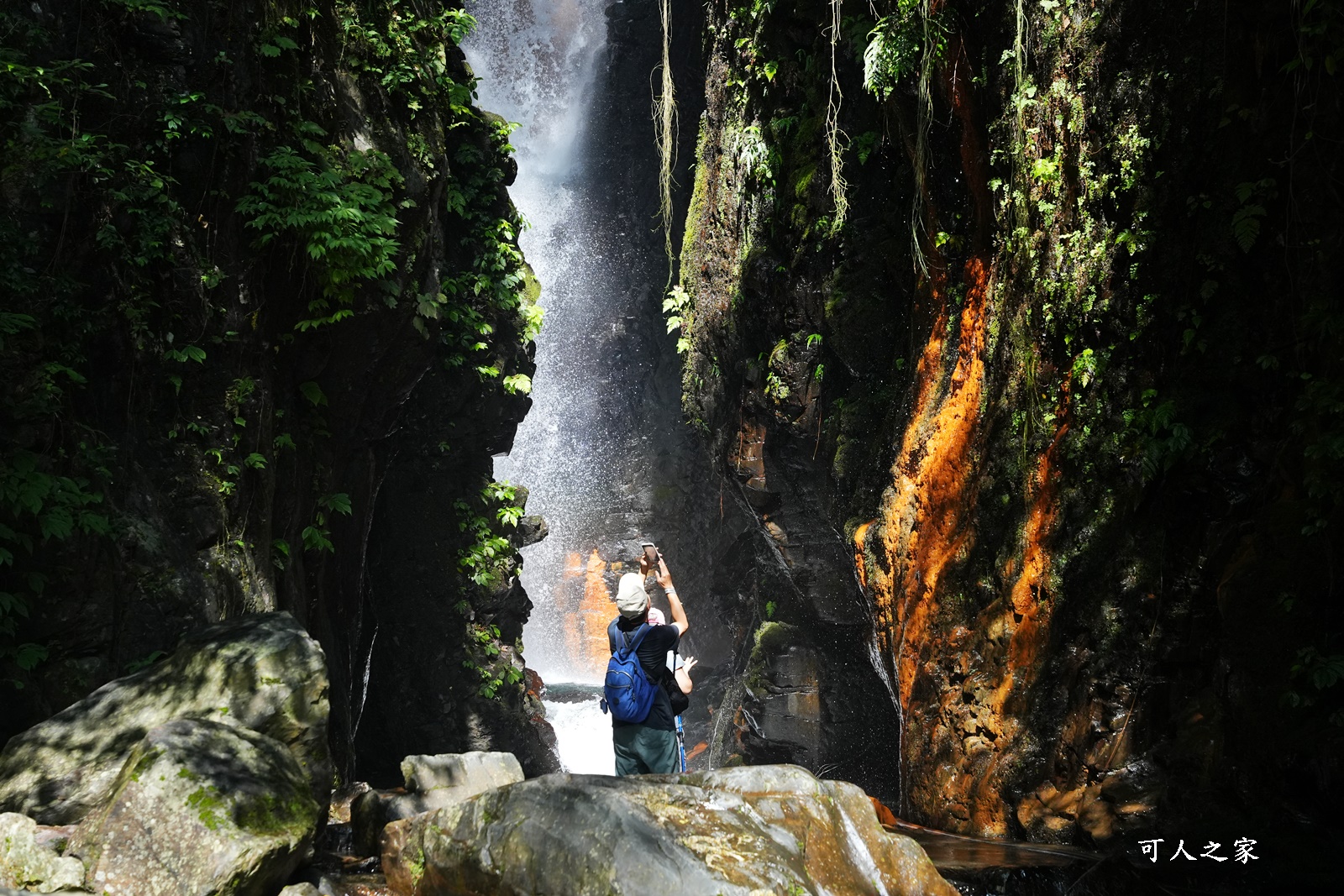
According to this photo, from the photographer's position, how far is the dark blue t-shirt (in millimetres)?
5051

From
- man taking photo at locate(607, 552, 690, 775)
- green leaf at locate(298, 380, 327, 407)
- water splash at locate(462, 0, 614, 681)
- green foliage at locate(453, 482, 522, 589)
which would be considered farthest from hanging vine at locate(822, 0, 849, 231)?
water splash at locate(462, 0, 614, 681)

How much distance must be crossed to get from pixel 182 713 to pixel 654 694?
247 centimetres

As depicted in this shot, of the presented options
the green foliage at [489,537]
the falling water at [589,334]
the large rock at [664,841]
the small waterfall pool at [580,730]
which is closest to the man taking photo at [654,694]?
the large rock at [664,841]

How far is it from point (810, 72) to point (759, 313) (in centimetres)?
289

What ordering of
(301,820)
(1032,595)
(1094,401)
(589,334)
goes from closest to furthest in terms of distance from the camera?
(301,820) → (1094,401) → (1032,595) → (589,334)

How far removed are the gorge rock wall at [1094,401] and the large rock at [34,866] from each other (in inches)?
197

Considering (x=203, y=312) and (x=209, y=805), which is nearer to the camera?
(x=209, y=805)

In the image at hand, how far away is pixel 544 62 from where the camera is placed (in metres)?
26.5

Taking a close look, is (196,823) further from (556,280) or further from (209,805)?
(556,280)

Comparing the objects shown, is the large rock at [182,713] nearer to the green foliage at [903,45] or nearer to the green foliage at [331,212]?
the green foliage at [331,212]

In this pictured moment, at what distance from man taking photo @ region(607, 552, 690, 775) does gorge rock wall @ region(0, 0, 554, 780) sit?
275cm

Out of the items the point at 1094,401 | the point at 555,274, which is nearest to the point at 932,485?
the point at 1094,401

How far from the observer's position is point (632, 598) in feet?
16.6

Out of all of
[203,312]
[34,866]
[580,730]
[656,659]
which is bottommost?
[580,730]
